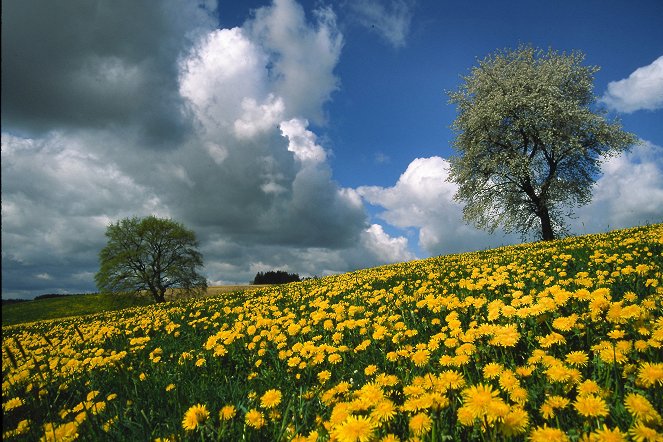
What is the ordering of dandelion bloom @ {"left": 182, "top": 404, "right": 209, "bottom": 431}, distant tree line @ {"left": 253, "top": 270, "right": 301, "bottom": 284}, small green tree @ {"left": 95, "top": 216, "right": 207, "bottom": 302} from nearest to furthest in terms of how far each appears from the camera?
dandelion bloom @ {"left": 182, "top": 404, "right": 209, "bottom": 431}, small green tree @ {"left": 95, "top": 216, "right": 207, "bottom": 302}, distant tree line @ {"left": 253, "top": 270, "right": 301, "bottom": 284}

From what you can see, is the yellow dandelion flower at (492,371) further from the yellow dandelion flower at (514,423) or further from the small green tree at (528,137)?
the small green tree at (528,137)

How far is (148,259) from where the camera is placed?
38969mm

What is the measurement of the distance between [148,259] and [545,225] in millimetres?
37407

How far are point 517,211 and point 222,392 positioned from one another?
27.9m

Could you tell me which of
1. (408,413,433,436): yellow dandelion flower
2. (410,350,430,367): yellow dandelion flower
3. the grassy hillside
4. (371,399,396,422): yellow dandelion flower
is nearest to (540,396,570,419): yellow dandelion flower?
(408,413,433,436): yellow dandelion flower

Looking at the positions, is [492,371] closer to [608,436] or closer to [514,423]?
[514,423]

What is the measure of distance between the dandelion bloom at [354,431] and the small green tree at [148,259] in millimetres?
40752

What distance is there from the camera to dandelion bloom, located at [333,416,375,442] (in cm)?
187

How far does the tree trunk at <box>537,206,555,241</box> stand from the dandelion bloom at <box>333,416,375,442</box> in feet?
90.4

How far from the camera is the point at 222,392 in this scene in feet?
11.7

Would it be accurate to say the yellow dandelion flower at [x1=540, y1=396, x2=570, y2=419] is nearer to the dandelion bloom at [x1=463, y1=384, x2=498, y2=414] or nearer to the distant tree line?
the dandelion bloom at [x1=463, y1=384, x2=498, y2=414]

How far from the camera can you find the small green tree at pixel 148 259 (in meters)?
37.5

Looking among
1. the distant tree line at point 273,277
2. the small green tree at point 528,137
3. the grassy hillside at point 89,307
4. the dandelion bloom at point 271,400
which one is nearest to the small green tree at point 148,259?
the grassy hillside at point 89,307

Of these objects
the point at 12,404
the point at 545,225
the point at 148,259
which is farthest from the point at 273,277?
the point at 12,404
